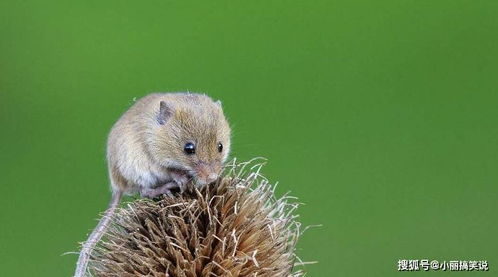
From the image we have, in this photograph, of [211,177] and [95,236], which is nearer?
[211,177]

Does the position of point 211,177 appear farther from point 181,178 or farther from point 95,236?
point 95,236

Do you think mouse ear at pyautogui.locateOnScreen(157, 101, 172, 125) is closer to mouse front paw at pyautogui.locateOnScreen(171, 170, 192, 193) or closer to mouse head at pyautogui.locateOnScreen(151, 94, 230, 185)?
mouse head at pyautogui.locateOnScreen(151, 94, 230, 185)

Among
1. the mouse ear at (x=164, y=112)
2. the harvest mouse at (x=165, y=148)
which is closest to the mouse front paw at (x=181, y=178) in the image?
the harvest mouse at (x=165, y=148)

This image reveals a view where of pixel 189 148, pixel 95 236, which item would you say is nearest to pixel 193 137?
pixel 189 148

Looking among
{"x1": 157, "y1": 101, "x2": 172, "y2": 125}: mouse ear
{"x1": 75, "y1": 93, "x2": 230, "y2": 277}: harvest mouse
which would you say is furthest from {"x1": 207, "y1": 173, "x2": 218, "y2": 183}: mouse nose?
{"x1": 157, "y1": 101, "x2": 172, "y2": 125}: mouse ear

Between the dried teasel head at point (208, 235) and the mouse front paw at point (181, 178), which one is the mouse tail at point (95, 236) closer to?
the dried teasel head at point (208, 235)

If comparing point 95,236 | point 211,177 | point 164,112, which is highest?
point 164,112
